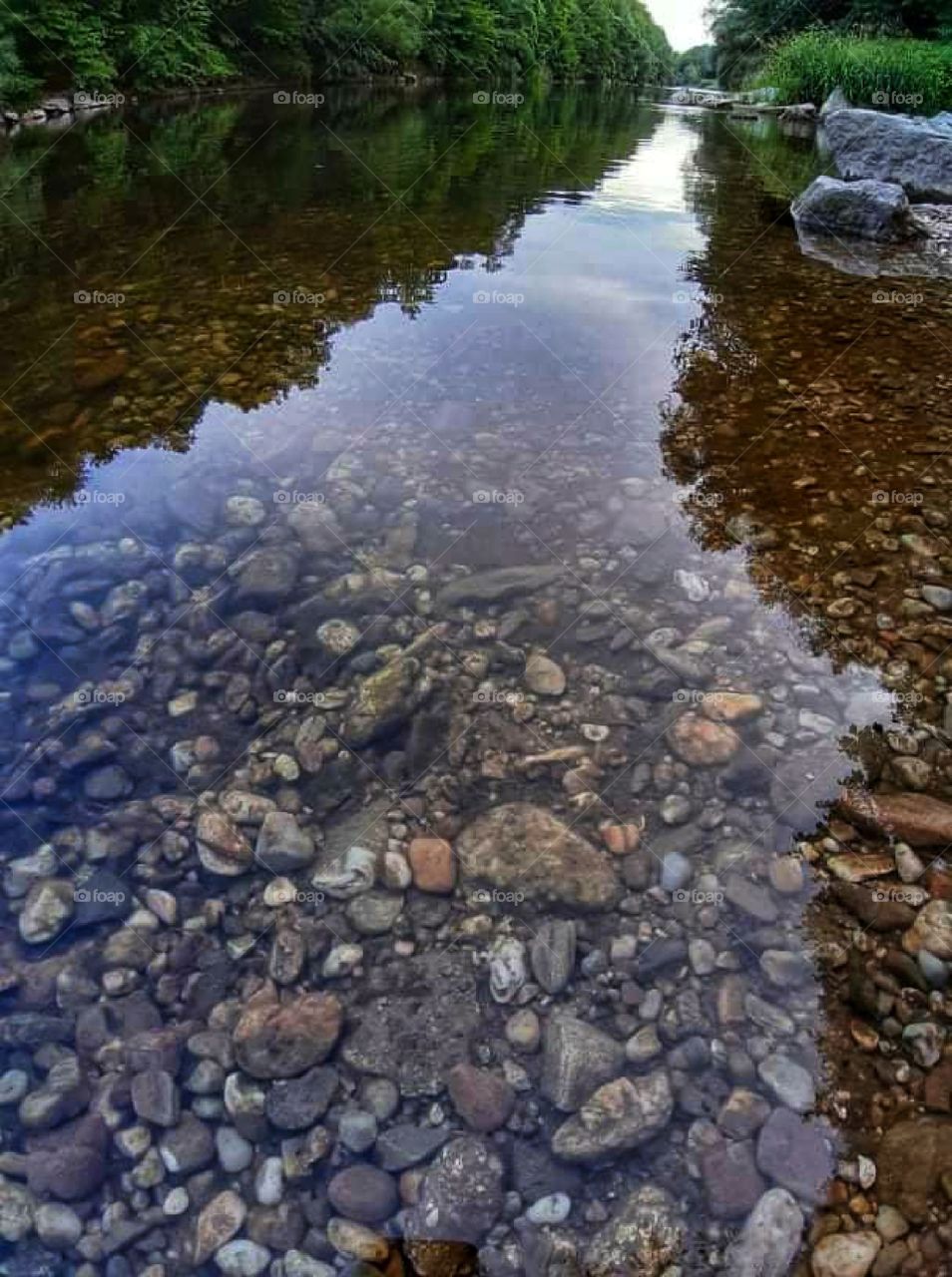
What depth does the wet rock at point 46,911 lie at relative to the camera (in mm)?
2295

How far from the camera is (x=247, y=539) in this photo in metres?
3.95

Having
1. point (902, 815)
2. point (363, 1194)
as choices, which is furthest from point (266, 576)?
point (902, 815)

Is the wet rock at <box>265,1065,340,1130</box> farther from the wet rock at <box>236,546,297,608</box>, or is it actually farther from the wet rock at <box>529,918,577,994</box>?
the wet rock at <box>236,546,297,608</box>

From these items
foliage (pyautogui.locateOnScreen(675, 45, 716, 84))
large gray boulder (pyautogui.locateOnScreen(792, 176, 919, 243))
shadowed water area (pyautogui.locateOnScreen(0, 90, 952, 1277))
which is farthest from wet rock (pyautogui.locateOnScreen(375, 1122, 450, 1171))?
foliage (pyautogui.locateOnScreen(675, 45, 716, 84))

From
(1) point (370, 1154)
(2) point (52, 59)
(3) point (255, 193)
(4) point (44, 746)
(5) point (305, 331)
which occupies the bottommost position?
(1) point (370, 1154)

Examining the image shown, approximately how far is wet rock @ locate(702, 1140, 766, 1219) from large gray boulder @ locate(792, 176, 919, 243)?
11.2 metres

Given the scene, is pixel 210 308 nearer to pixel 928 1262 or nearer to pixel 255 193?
pixel 255 193

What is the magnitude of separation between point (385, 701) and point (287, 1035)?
129cm

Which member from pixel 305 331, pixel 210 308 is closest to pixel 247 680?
pixel 305 331

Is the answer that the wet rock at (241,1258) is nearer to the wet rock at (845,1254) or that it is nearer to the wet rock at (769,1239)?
the wet rock at (769,1239)

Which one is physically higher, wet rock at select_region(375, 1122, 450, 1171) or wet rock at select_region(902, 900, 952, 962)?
wet rock at select_region(902, 900, 952, 962)

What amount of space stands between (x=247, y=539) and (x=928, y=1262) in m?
3.53

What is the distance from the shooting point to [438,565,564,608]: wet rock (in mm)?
3654

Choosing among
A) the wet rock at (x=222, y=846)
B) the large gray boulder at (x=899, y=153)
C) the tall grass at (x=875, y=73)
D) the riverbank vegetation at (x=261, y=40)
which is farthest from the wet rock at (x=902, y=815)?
the tall grass at (x=875, y=73)
